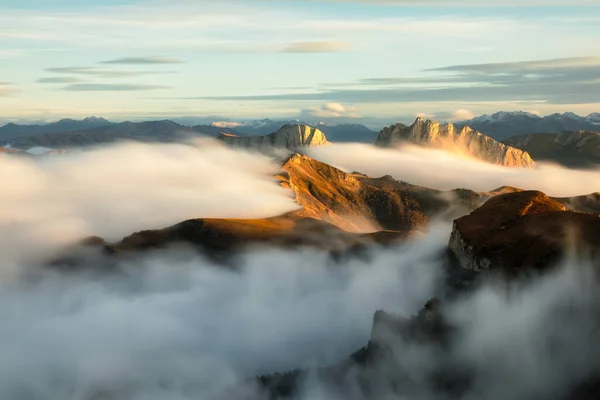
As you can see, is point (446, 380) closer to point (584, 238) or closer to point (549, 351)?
point (549, 351)

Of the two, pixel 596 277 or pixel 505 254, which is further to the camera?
pixel 505 254

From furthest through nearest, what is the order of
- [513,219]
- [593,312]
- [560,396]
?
[513,219] < [593,312] < [560,396]

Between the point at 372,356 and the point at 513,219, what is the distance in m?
63.6

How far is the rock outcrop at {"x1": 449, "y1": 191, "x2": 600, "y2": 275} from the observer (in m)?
164

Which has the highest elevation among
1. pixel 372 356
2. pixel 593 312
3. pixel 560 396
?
pixel 593 312

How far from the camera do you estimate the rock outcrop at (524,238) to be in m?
164

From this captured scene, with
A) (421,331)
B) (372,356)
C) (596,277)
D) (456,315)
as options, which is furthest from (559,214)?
(372,356)

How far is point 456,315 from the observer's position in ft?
586

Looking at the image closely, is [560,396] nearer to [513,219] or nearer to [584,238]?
[584,238]

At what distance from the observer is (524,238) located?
573 ft

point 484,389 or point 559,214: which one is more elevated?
point 559,214

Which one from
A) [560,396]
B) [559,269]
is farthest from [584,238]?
[560,396]

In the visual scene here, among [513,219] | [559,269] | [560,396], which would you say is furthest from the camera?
[513,219]

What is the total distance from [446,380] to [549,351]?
29890 millimetres
